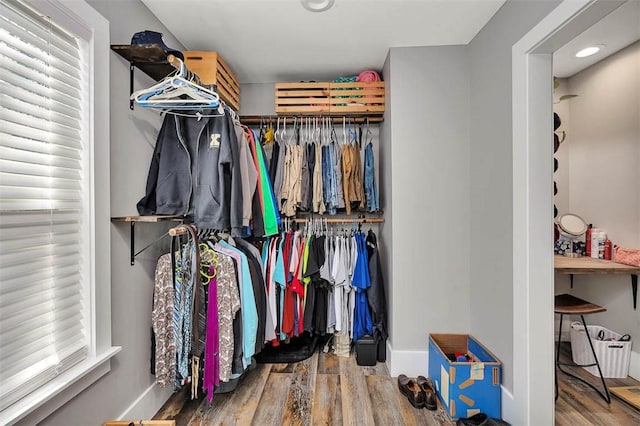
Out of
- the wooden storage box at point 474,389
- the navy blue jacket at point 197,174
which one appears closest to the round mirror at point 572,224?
the wooden storage box at point 474,389

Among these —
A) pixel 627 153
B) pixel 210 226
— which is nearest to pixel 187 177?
pixel 210 226

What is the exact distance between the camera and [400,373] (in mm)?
2225

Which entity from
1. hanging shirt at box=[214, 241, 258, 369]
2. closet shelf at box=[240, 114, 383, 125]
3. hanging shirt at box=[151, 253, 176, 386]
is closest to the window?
hanging shirt at box=[151, 253, 176, 386]

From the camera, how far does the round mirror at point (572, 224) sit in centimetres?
246

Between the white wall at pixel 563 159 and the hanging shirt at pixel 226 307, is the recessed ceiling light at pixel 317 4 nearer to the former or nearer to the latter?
the hanging shirt at pixel 226 307

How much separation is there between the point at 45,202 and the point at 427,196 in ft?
7.08

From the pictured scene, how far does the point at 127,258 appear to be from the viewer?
5.18 feet

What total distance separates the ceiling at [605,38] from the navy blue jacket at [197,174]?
2484 mm

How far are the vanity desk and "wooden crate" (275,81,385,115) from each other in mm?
1742

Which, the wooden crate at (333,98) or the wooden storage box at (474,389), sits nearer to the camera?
the wooden storage box at (474,389)

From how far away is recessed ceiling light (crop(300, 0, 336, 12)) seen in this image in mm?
1681

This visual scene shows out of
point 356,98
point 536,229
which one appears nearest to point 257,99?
point 356,98

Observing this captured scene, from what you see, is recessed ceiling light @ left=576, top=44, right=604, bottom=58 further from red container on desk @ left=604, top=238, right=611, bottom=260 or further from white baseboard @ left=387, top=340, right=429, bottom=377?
white baseboard @ left=387, top=340, right=429, bottom=377

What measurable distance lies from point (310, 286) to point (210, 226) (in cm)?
100
